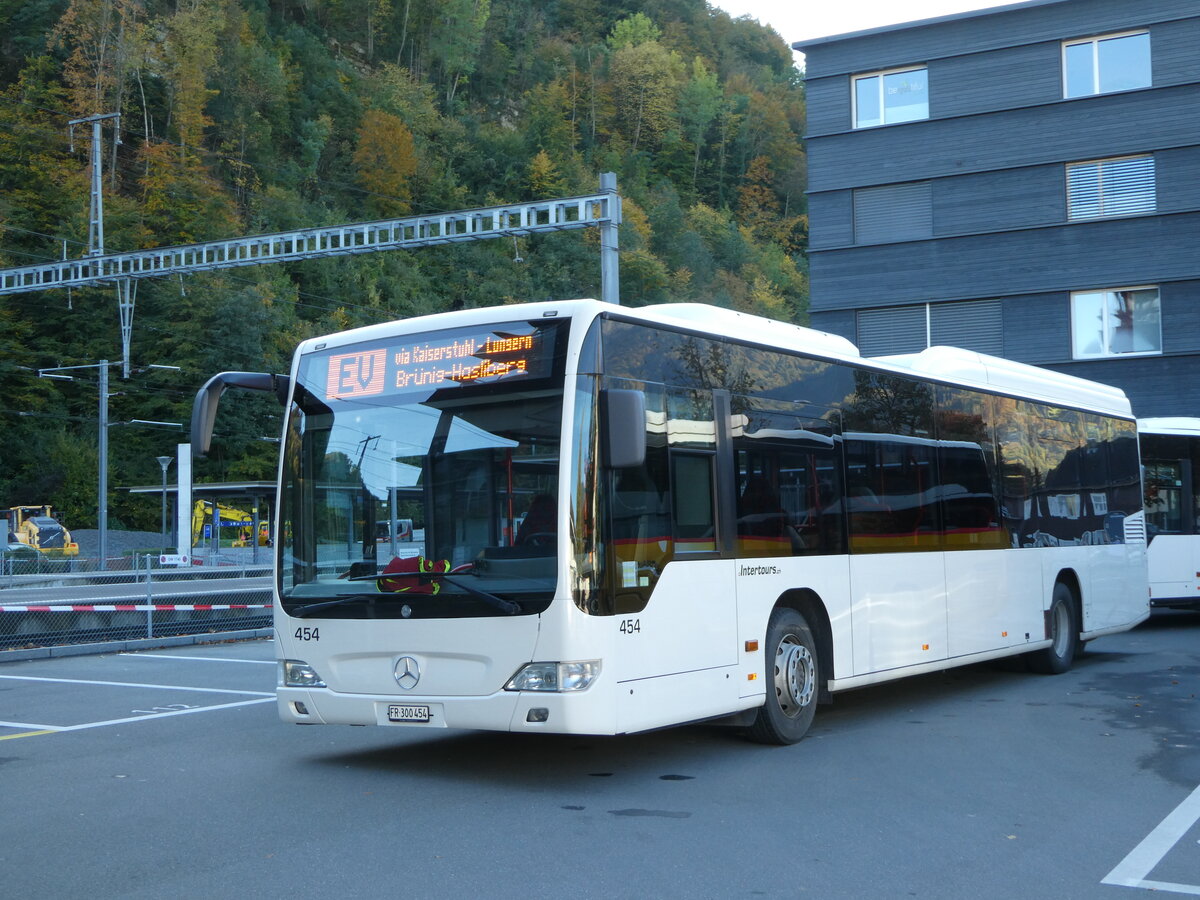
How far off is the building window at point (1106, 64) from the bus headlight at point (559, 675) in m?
28.2

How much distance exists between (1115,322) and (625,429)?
26476mm

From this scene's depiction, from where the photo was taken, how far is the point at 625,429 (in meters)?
7.80

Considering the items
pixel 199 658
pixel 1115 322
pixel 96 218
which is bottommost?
pixel 199 658

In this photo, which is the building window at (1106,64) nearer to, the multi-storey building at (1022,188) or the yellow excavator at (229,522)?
the multi-storey building at (1022,188)

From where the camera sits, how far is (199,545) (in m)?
57.7

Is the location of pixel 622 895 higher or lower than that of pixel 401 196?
lower

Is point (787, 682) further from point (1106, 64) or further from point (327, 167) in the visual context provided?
point (327, 167)

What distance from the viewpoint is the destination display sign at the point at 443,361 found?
820cm

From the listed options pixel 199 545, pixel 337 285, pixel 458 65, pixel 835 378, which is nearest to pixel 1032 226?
pixel 835 378

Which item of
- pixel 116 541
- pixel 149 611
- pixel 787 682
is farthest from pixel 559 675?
pixel 116 541

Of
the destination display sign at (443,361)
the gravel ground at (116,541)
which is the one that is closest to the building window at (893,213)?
the destination display sign at (443,361)

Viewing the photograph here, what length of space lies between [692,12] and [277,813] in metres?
131

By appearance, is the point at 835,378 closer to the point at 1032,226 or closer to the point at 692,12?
the point at 1032,226

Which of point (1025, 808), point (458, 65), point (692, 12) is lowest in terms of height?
point (1025, 808)
